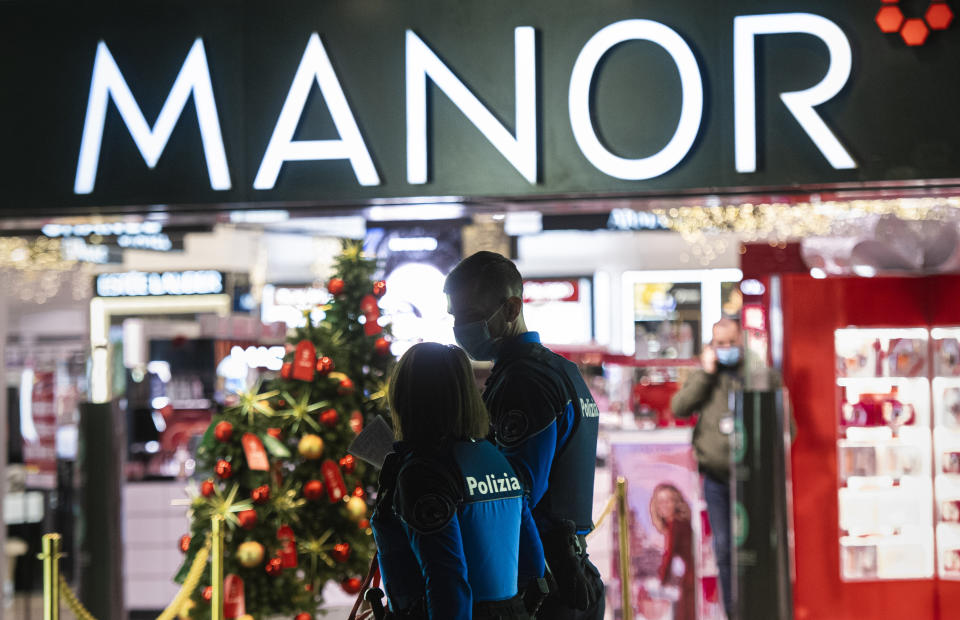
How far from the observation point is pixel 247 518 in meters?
4.26

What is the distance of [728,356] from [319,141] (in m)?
2.76

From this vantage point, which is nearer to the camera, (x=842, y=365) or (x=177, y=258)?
(x=842, y=365)

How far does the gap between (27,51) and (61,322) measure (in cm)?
826

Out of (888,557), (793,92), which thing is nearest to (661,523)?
(888,557)

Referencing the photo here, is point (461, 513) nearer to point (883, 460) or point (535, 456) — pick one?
point (535, 456)

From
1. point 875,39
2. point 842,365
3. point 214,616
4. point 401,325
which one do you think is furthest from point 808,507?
point 214,616

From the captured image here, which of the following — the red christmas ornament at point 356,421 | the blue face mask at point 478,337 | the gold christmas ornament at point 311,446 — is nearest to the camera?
the blue face mask at point 478,337

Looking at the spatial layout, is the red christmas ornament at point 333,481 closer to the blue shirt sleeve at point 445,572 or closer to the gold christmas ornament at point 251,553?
the gold christmas ornament at point 251,553

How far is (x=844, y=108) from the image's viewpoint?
375 cm

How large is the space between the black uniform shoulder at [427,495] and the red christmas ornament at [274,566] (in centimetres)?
234

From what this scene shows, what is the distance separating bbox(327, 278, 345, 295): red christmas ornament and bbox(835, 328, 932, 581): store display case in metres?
2.66

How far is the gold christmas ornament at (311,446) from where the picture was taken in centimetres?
437

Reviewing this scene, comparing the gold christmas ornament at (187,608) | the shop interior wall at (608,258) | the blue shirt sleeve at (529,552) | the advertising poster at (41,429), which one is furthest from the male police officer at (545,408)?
the shop interior wall at (608,258)

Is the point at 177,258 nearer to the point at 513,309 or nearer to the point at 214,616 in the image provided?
the point at 214,616
